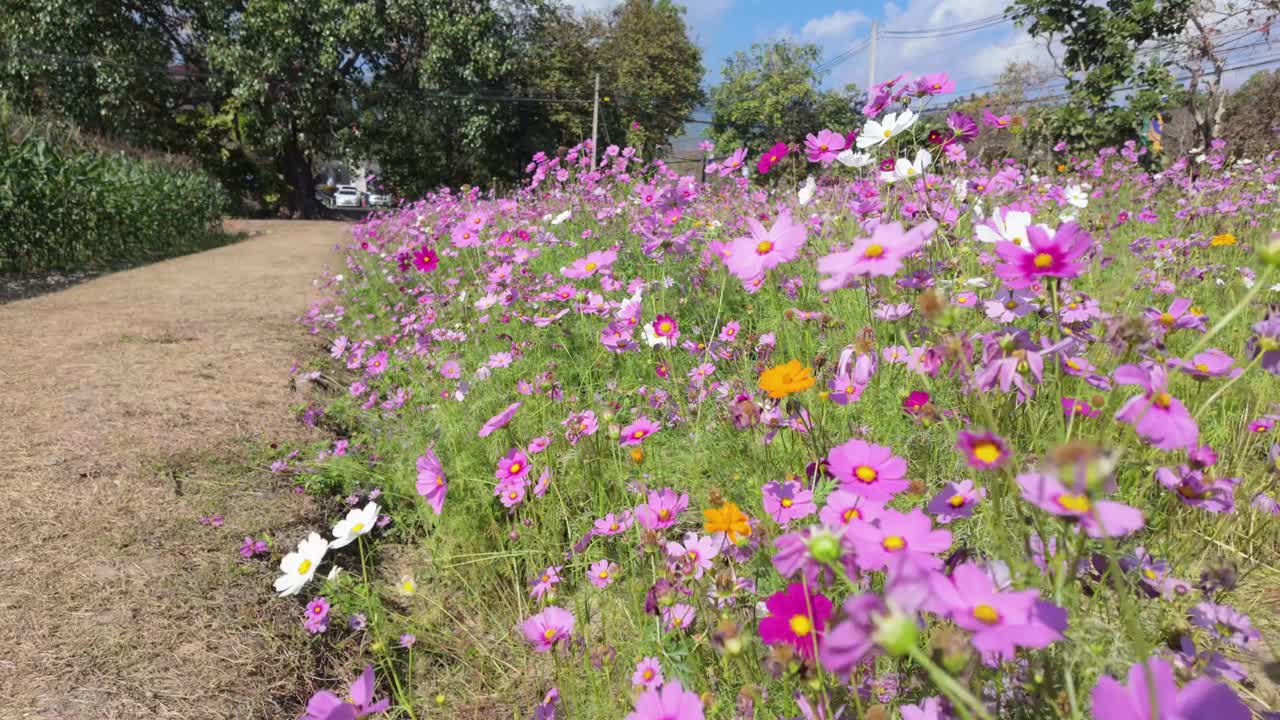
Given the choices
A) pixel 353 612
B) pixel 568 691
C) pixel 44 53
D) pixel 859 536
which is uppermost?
pixel 44 53

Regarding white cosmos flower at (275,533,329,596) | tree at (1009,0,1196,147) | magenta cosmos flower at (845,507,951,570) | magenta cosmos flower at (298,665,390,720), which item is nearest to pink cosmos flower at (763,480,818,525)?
magenta cosmos flower at (845,507,951,570)

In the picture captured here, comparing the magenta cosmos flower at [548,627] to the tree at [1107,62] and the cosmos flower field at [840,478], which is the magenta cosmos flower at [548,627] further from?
the tree at [1107,62]

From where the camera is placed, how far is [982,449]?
0.51 metres

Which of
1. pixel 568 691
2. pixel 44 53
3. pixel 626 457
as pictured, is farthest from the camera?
pixel 44 53

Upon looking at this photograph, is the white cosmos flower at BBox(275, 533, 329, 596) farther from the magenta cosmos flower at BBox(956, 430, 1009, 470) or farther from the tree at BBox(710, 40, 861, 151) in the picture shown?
the tree at BBox(710, 40, 861, 151)

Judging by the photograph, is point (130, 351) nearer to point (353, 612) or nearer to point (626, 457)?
point (353, 612)

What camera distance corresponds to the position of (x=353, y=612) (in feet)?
5.02

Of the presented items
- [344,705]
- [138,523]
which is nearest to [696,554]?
[344,705]

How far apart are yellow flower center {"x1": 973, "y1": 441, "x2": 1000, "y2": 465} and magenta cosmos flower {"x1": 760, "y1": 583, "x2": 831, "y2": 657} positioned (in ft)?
0.74

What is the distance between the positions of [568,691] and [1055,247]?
3.14 ft

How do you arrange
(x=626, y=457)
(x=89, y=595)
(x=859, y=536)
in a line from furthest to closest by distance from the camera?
(x=626, y=457) < (x=89, y=595) < (x=859, y=536)

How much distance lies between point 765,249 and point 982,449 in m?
0.57

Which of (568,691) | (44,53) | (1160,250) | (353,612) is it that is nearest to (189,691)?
(353,612)

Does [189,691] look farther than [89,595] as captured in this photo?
→ No
